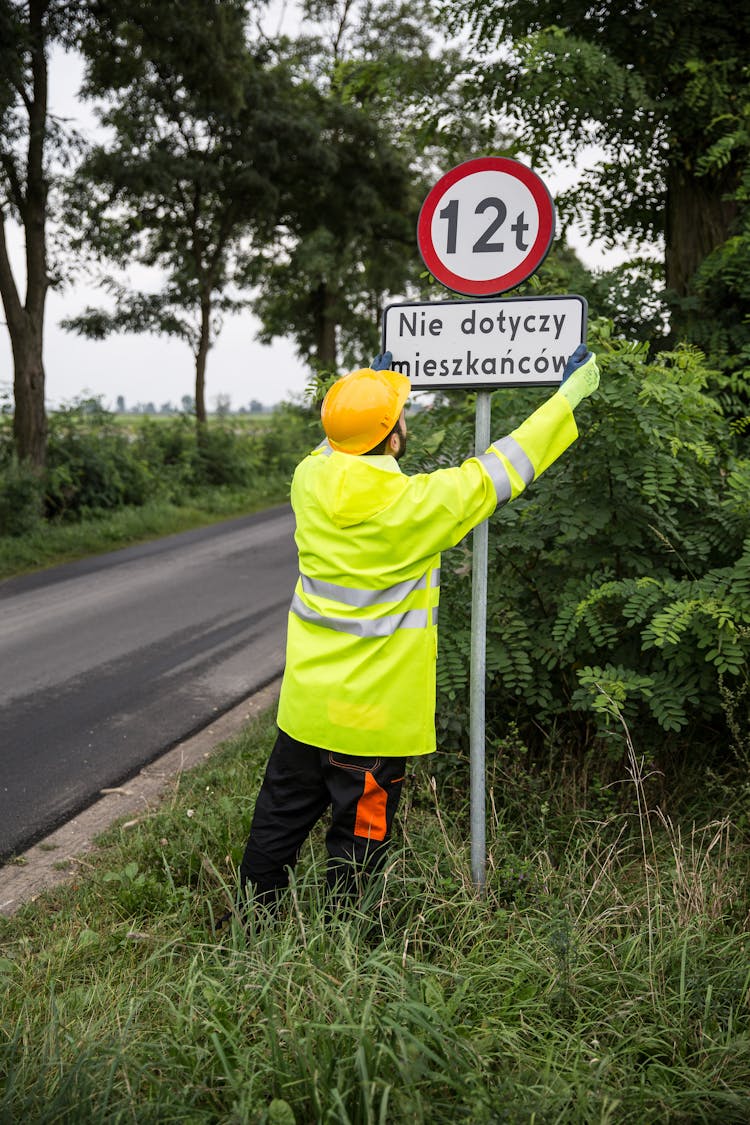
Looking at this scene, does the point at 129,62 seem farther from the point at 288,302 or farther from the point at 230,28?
the point at 288,302

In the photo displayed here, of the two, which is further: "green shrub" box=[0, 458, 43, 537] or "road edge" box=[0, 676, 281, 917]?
"green shrub" box=[0, 458, 43, 537]

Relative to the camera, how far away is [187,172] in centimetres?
1836

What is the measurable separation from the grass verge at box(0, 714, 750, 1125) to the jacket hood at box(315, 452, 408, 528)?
1203 mm

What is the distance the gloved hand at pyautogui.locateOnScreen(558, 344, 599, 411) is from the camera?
314cm

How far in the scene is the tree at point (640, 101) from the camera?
19.9 feet

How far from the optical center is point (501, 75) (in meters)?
7.15

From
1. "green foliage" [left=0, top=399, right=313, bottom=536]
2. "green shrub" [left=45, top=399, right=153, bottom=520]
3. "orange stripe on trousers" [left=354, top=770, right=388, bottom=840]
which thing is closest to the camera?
"orange stripe on trousers" [left=354, top=770, right=388, bottom=840]

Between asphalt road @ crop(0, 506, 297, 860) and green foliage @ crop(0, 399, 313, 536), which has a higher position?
green foliage @ crop(0, 399, 313, 536)

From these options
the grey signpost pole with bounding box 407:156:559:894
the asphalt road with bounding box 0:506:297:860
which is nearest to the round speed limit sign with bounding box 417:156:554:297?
the grey signpost pole with bounding box 407:156:559:894

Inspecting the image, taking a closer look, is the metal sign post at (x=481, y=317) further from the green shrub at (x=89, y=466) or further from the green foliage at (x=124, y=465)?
the green shrub at (x=89, y=466)

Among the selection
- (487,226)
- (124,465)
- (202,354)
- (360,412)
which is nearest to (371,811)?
(360,412)

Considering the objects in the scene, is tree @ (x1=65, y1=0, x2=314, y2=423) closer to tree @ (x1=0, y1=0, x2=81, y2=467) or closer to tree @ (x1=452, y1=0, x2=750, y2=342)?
tree @ (x1=0, y1=0, x2=81, y2=467)

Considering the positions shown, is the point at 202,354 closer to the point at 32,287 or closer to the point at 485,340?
A: the point at 32,287

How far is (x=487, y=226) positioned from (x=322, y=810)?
7.09ft
